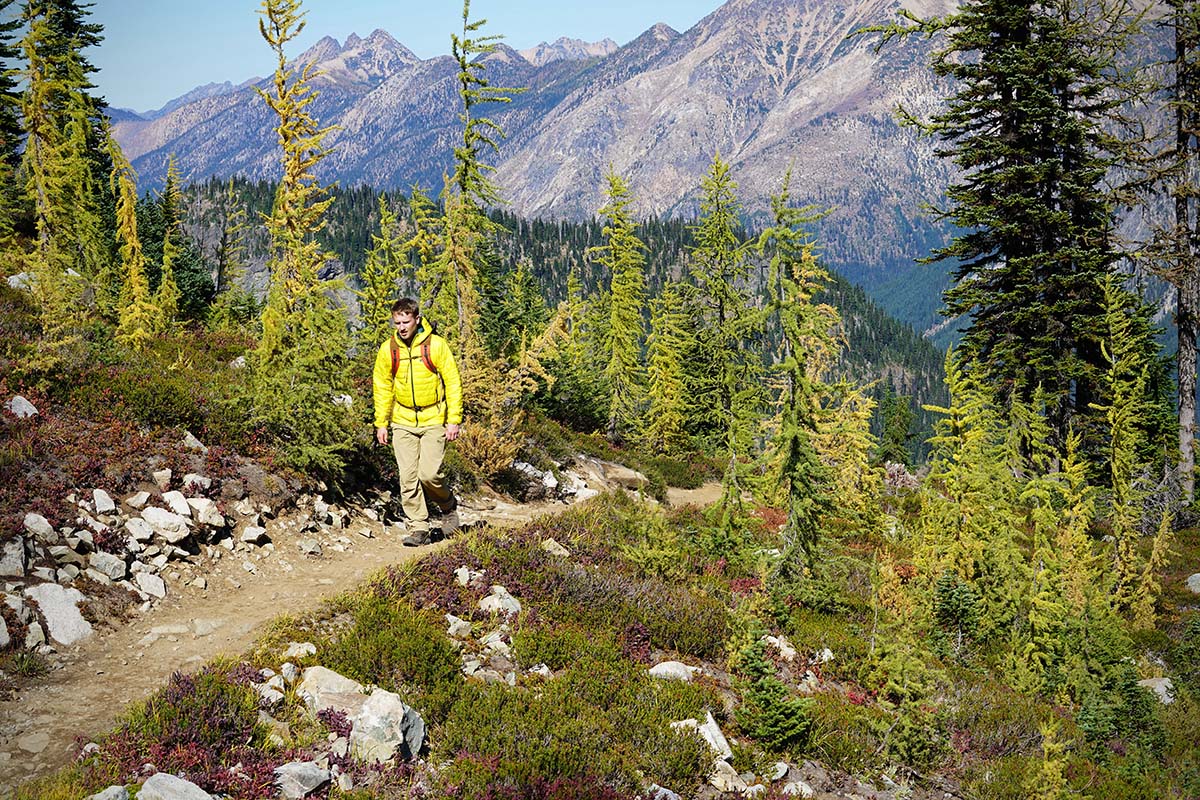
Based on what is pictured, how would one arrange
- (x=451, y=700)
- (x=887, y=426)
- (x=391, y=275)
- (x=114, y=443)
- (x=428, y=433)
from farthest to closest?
(x=887, y=426) < (x=391, y=275) < (x=428, y=433) < (x=114, y=443) < (x=451, y=700)

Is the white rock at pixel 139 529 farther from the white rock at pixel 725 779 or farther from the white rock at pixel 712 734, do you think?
the white rock at pixel 725 779

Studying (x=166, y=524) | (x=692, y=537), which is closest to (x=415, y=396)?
(x=166, y=524)

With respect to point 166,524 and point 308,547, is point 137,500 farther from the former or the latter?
point 308,547

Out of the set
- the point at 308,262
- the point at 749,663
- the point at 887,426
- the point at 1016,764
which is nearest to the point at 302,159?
the point at 308,262

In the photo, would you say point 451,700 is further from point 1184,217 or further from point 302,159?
point 1184,217

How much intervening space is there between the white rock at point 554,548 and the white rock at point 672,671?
2.26 m

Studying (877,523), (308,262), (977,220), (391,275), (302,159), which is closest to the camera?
(308,262)

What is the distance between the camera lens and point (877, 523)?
16.0 meters

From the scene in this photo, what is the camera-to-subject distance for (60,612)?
5941 millimetres

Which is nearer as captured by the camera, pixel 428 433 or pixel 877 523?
pixel 428 433

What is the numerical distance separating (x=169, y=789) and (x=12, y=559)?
3535 millimetres

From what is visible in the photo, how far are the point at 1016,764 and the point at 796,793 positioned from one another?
10.1 feet

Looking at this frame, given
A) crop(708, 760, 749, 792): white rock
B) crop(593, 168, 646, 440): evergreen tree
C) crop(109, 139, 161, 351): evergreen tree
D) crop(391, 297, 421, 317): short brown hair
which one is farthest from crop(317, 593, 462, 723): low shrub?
crop(593, 168, 646, 440): evergreen tree

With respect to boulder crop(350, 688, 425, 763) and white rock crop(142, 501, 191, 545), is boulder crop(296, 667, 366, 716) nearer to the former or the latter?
boulder crop(350, 688, 425, 763)
